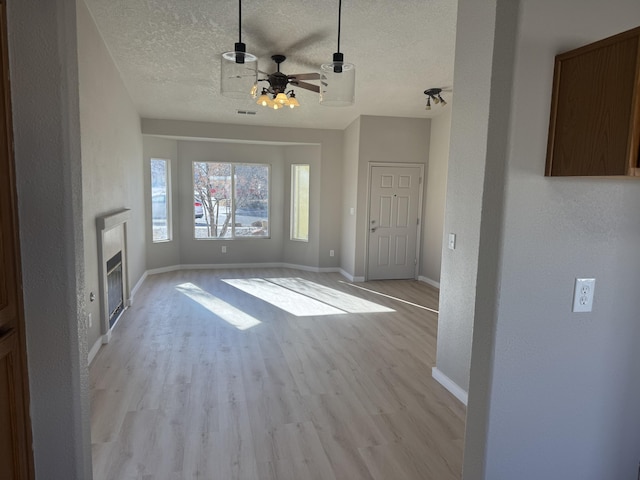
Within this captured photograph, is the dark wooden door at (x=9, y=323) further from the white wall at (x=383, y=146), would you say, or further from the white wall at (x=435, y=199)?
the white wall at (x=435, y=199)

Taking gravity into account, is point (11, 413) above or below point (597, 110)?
below

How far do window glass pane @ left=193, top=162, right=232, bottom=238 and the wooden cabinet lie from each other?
6594mm

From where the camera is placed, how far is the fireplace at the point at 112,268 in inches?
145

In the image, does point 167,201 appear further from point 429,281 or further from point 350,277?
point 429,281

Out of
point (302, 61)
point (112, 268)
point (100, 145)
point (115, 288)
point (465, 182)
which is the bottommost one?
point (115, 288)

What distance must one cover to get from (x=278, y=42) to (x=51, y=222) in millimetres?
3375

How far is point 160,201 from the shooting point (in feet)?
22.6

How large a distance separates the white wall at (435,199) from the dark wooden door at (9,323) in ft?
18.3

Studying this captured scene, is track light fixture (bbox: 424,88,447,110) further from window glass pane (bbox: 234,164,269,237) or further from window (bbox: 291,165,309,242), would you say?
window glass pane (bbox: 234,164,269,237)

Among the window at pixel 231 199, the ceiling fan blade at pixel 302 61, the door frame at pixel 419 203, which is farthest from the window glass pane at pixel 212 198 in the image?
the ceiling fan blade at pixel 302 61

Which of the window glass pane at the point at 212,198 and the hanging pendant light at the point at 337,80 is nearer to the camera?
Answer: the hanging pendant light at the point at 337,80

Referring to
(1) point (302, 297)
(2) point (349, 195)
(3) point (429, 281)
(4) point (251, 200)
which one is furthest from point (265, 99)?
(3) point (429, 281)

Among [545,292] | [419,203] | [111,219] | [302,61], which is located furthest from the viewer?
[419,203]

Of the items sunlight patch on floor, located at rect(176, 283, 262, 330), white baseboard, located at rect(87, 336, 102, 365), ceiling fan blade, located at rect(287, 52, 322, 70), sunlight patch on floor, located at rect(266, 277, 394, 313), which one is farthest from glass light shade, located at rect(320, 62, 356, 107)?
white baseboard, located at rect(87, 336, 102, 365)
